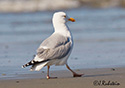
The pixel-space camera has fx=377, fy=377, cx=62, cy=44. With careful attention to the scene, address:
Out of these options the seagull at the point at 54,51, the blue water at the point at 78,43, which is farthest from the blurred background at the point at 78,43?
the seagull at the point at 54,51

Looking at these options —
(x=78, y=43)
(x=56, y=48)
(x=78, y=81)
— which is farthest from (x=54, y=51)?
(x=78, y=43)

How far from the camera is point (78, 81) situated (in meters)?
5.84

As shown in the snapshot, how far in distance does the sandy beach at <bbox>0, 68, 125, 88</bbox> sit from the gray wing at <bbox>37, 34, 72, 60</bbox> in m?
0.39

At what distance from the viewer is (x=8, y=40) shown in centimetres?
1155

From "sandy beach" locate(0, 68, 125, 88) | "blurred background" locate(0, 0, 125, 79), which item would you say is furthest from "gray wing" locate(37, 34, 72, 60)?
"blurred background" locate(0, 0, 125, 79)

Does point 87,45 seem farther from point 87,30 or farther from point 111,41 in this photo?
point 87,30

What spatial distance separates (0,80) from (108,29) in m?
7.57

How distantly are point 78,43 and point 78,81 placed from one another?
184 inches

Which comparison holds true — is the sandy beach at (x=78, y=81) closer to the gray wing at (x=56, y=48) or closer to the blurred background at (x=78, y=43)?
the gray wing at (x=56, y=48)

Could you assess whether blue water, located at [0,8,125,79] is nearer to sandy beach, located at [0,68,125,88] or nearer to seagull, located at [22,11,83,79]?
sandy beach, located at [0,68,125,88]

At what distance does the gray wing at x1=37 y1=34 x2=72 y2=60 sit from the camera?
6125mm

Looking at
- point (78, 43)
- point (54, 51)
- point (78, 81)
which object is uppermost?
point (54, 51)

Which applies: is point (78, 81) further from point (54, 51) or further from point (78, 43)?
point (78, 43)

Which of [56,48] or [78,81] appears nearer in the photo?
[78,81]
